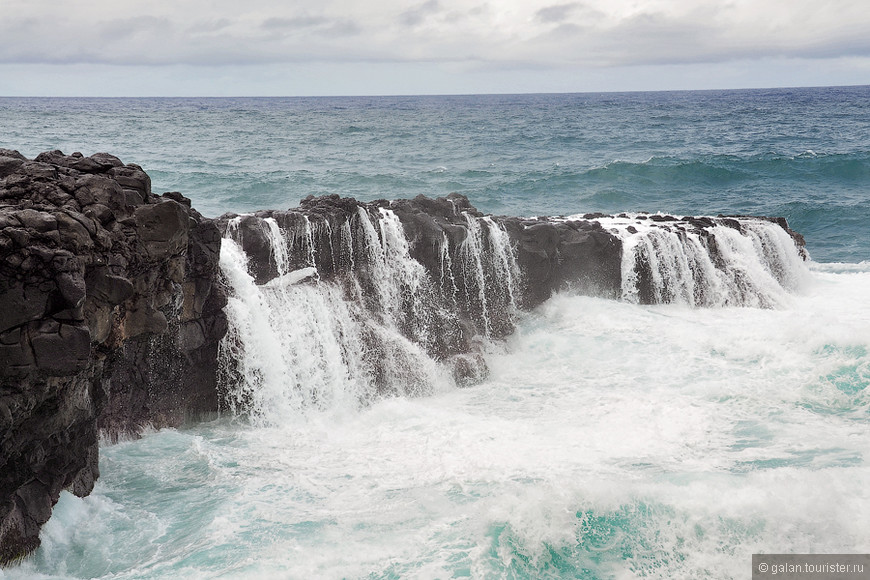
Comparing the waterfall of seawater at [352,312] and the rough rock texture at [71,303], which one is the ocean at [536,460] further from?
the rough rock texture at [71,303]

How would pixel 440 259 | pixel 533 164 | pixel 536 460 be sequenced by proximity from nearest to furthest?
pixel 536 460
pixel 440 259
pixel 533 164

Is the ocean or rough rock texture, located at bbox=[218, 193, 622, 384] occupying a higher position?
rough rock texture, located at bbox=[218, 193, 622, 384]

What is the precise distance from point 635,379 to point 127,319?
358 inches

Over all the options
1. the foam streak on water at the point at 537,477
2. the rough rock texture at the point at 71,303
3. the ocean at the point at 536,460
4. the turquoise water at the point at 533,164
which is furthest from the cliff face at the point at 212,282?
the turquoise water at the point at 533,164

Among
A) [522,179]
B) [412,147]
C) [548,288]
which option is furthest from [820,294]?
[412,147]

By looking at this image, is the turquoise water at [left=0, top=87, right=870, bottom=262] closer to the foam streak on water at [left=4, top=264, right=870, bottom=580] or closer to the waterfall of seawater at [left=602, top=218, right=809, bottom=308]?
the waterfall of seawater at [left=602, top=218, right=809, bottom=308]

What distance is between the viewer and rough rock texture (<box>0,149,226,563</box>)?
7.33 metres

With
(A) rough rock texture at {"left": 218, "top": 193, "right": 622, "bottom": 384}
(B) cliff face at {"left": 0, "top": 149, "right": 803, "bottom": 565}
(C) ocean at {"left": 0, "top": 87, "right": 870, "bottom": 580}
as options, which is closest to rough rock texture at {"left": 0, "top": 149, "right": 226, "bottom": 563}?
(B) cliff face at {"left": 0, "top": 149, "right": 803, "bottom": 565}

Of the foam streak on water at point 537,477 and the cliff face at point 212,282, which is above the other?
the cliff face at point 212,282

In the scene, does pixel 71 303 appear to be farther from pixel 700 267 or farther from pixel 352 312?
pixel 700 267

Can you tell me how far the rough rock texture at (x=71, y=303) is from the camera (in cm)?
733

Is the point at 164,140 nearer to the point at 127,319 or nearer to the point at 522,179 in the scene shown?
the point at 522,179

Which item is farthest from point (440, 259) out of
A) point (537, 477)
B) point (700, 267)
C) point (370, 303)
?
point (700, 267)

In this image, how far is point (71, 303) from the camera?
24.4 feet
